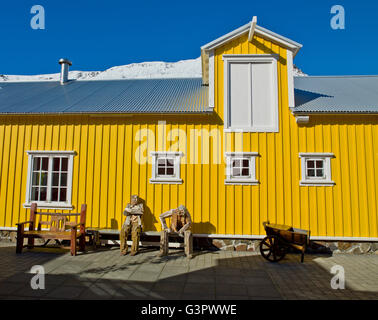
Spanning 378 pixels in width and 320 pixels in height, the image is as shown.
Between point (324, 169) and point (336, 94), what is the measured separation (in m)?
3.33

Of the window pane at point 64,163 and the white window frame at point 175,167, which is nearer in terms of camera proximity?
the white window frame at point 175,167

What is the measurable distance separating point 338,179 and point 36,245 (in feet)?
31.5

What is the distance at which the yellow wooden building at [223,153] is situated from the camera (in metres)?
7.62

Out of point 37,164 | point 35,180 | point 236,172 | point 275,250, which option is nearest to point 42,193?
point 35,180

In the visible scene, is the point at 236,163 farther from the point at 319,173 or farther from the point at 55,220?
the point at 55,220

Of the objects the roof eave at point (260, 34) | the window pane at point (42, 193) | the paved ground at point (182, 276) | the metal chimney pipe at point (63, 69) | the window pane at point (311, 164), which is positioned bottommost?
the paved ground at point (182, 276)

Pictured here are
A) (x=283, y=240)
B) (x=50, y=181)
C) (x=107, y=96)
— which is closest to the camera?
(x=283, y=240)

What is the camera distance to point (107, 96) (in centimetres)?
959

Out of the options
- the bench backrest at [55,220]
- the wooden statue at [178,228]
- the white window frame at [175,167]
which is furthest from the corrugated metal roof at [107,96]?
the bench backrest at [55,220]

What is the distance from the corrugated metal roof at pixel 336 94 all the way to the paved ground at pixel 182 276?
449cm

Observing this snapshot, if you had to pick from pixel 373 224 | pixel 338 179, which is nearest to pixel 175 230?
pixel 338 179

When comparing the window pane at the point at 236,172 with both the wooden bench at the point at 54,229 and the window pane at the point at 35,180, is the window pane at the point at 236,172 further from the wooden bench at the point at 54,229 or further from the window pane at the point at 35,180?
the window pane at the point at 35,180
